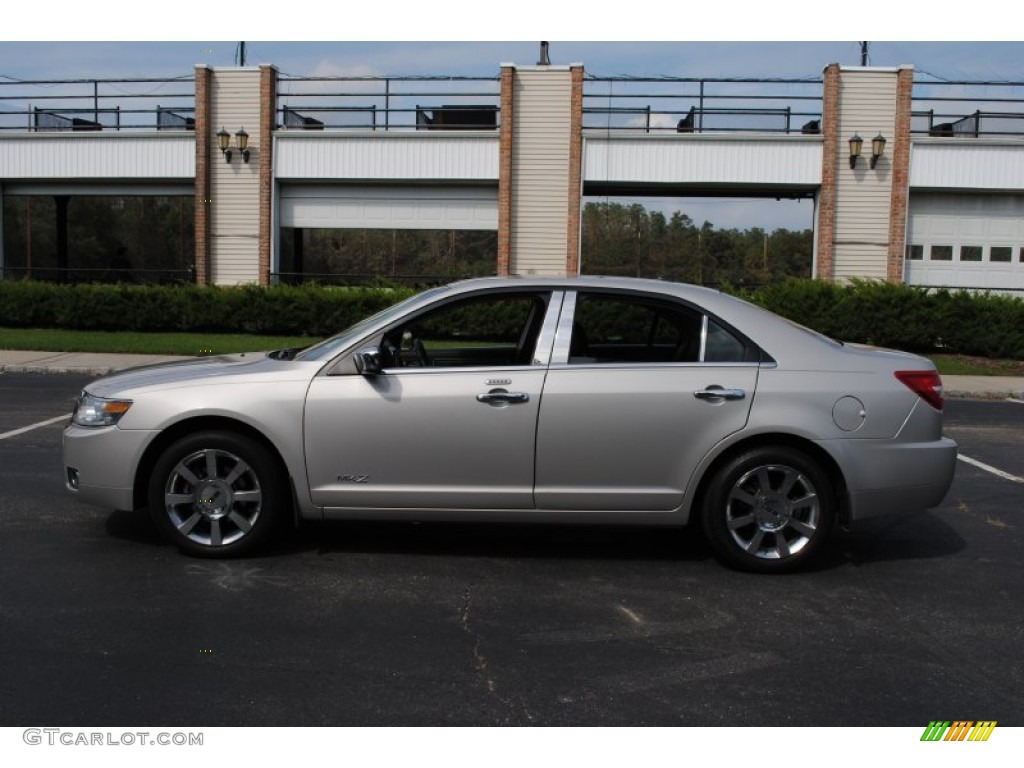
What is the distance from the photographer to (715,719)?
378 centimetres

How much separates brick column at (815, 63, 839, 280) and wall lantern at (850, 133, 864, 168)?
36cm

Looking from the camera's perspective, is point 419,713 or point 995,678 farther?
point 995,678

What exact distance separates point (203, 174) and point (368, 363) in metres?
22.6

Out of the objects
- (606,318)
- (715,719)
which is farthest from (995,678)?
(606,318)

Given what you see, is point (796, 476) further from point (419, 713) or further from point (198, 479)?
point (198, 479)

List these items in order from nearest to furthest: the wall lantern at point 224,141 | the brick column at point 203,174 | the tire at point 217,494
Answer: the tire at point 217,494 < the wall lantern at point 224,141 < the brick column at point 203,174

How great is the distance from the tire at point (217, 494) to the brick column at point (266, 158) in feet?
68.6

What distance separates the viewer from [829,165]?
24547 millimetres

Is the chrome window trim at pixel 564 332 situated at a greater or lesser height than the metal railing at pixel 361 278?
lesser

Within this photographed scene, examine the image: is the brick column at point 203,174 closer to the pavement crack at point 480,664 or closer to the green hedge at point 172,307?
the green hedge at point 172,307

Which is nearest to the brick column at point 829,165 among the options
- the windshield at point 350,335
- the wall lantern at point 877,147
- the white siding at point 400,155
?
the wall lantern at point 877,147

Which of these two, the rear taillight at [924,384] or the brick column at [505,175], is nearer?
the rear taillight at [924,384]

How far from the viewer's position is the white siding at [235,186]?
26.2 m

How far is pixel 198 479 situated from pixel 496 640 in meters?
2.07
